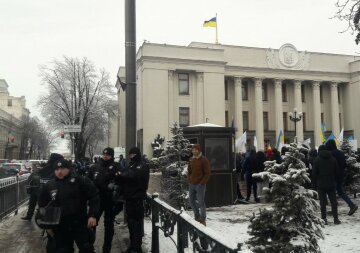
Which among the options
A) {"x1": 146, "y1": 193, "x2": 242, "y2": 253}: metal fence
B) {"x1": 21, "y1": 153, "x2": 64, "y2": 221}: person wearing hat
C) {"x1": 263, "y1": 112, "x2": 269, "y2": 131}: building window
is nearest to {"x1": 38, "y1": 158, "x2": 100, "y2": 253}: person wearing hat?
{"x1": 146, "y1": 193, "x2": 242, "y2": 253}: metal fence

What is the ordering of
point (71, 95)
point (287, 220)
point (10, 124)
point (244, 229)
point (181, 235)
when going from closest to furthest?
point (287, 220), point (181, 235), point (244, 229), point (71, 95), point (10, 124)

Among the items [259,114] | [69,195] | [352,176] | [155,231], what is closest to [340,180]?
[352,176]

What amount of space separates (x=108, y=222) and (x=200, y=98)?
43463 mm

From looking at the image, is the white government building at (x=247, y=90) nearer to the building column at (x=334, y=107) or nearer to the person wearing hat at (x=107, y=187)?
the building column at (x=334, y=107)

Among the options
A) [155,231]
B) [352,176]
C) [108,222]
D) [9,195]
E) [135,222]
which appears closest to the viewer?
[155,231]

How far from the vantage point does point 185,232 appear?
479cm

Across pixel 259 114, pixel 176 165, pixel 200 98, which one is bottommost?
pixel 176 165

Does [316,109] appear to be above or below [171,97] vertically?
below

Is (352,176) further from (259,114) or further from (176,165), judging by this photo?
(259,114)

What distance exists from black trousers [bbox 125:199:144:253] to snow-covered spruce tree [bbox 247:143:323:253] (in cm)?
257

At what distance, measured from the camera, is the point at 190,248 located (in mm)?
4730

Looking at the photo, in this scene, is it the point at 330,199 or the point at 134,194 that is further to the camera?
the point at 330,199

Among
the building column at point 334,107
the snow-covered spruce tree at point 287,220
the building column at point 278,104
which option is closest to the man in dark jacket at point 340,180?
the snow-covered spruce tree at point 287,220

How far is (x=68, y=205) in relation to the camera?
5.09 meters
